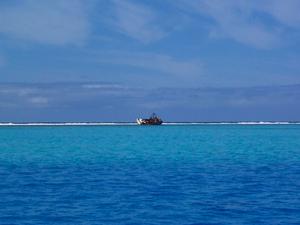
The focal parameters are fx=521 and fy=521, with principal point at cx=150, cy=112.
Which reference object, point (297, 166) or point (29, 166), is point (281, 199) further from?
point (29, 166)

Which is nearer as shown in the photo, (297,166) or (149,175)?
(149,175)

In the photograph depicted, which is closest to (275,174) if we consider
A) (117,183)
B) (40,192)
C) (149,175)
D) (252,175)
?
(252,175)

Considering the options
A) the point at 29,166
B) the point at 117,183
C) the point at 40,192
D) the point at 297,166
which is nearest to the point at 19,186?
the point at 40,192

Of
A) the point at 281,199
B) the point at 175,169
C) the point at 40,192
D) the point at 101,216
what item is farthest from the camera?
the point at 175,169

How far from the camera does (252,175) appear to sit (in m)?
35.4

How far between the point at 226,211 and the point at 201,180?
32.9 ft

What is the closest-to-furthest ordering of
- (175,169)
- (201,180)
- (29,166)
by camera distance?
(201,180)
(175,169)
(29,166)

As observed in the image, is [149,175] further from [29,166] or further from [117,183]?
[29,166]

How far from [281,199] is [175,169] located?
49.6 feet

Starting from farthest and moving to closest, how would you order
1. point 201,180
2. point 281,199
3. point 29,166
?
1. point 29,166
2. point 201,180
3. point 281,199

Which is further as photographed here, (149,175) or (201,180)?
(149,175)

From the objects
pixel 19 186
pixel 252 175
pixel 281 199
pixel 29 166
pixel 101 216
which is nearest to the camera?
pixel 101 216

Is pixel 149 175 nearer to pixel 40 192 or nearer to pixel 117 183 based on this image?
pixel 117 183

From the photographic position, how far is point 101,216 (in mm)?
21734
